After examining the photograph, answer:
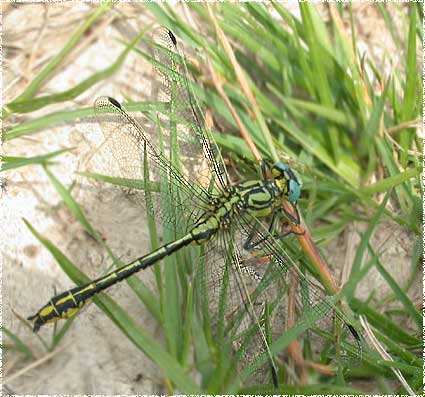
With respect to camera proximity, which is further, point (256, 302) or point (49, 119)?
point (49, 119)

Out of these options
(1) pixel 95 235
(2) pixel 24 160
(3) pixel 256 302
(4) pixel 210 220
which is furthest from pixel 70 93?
(3) pixel 256 302

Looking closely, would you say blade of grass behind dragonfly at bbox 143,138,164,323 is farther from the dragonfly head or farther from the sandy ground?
the dragonfly head

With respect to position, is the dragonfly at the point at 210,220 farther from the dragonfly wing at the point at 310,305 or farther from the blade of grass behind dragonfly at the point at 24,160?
the blade of grass behind dragonfly at the point at 24,160

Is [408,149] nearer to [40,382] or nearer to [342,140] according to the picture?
[342,140]

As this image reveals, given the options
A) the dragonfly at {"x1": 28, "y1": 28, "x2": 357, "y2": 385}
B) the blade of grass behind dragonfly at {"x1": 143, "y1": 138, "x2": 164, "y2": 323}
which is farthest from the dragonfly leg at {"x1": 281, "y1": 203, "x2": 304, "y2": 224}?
the blade of grass behind dragonfly at {"x1": 143, "y1": 138, "x2": 164, "y2": 323}

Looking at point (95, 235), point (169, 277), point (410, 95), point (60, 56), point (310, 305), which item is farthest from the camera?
point (60, 56)

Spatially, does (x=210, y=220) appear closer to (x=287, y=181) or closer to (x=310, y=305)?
(x=287, y=181)
